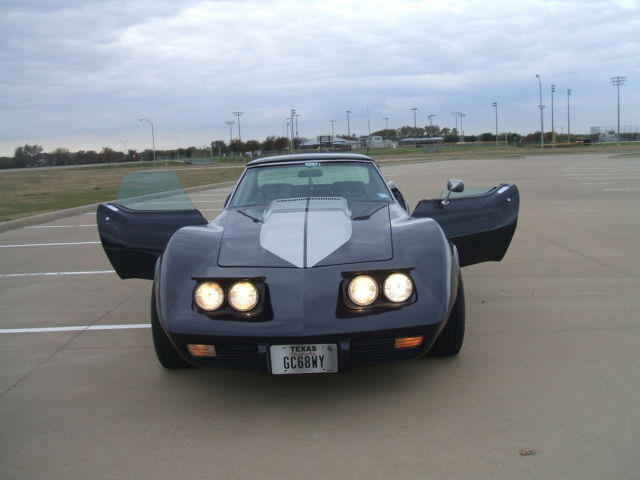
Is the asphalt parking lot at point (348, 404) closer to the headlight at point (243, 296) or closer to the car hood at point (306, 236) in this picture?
the headlight at point (243, 296)

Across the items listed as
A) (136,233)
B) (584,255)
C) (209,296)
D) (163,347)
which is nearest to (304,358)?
(209,296)

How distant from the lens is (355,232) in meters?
3.47

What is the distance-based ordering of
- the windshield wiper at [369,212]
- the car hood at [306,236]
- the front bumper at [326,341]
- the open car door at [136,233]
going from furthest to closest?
the open car door at [136,233] < the windshield wiper at [369,212] < the car hood at [306,236] < the front bumper at [326,341]

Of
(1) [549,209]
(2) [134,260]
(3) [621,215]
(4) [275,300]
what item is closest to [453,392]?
(4) [275,300]

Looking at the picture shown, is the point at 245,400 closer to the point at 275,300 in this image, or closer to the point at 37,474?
the point at 275,300

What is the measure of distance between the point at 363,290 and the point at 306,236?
1.90 ft

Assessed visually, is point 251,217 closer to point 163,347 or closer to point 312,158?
point 163,347

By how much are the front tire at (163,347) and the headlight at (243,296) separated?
62 centimetres

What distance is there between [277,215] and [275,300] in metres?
1.02

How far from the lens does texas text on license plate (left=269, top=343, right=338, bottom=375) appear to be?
9.61 ft

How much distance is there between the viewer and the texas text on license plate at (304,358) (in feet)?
9.61

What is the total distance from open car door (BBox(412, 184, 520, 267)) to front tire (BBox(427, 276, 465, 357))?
2.70ft

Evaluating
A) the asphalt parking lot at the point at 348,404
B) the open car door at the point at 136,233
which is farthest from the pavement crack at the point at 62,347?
the open car door at the point at 136,233

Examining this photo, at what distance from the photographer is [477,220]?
14.3 ft
